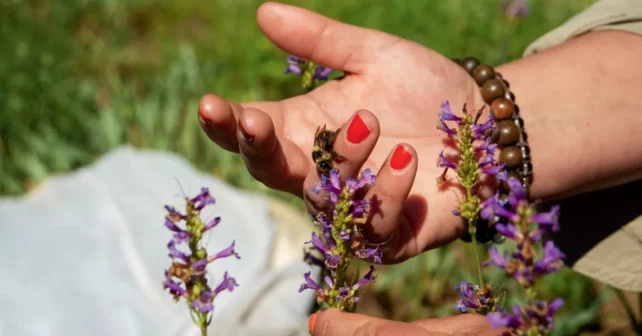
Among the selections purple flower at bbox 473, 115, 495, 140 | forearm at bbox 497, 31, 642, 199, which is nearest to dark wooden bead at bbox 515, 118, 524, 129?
forearm at bbox 497, 31, 642, 199

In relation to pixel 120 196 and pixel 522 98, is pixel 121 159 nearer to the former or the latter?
pixel 120 196

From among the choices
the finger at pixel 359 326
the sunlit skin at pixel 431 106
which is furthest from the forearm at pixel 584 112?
the finger at pixel 359 326

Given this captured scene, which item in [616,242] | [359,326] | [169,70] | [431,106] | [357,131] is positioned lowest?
[169,70]

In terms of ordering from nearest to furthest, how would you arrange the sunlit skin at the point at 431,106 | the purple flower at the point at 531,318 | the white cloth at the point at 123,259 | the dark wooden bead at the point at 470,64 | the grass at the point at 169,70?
the purple flower at the point at 531,318 → the sunlit skin at the point at 431,106 → the dark wooden bead at the point at 470,64 → the white cloth at the point at 123,259 → the grass at the point at 169,70

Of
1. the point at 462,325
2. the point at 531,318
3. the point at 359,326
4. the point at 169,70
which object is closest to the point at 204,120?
the point at 359,326

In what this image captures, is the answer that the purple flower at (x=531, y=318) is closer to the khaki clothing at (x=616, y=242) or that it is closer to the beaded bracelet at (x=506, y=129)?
the beaded bracelet at (x=506, y=129)

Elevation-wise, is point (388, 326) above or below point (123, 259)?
above

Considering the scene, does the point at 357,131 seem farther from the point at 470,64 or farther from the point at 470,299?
the point at 470,64
